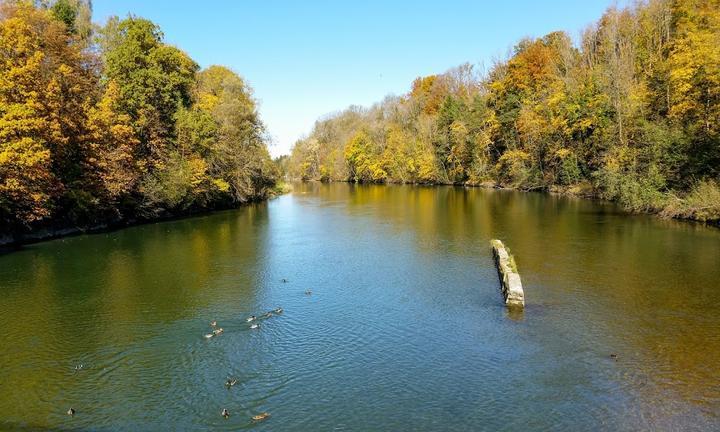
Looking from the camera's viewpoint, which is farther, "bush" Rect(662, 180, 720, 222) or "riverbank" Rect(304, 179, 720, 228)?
"riverbank" Rect(304, 179, 720, 228)

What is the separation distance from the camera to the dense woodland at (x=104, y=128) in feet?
109

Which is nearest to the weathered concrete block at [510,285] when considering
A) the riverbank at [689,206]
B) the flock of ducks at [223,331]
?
the flock of ducks at [223,331]

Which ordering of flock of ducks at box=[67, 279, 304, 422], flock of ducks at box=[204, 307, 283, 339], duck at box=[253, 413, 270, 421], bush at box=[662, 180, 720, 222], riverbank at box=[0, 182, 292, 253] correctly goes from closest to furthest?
1. duck at box=[253, 413, 270, 421]
2. flock of ducks at box=[67, 279, 304, 422]
3. flock of ducks at box=[204, 307, 283, 339]
4. riverbank at box=[0, 182, 292, 253]
5. bush at box=[662, 180, 720, 222]

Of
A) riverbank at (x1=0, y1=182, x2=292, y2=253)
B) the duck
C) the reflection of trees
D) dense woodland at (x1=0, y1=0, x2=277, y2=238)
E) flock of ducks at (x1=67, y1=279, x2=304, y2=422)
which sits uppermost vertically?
dense woodland at (x1=0, y1=0, x2=277, y2=238)

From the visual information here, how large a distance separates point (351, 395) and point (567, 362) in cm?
671

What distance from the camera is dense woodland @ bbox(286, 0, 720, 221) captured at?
39.8 m

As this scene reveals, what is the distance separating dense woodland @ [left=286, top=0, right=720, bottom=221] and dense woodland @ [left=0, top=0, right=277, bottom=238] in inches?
1702

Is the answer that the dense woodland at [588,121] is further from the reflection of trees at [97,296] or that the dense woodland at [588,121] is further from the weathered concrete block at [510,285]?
the reflection of trees at [97,296]

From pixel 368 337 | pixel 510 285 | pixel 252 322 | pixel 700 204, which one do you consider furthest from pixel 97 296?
pixel 700 204

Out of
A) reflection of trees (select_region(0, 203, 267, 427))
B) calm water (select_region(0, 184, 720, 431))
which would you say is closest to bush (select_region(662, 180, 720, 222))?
calm water (select_region(0, 184, 720, 431))

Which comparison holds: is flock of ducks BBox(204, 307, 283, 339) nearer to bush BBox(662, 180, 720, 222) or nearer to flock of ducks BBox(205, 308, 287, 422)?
flock of ducks BBox(205, 308, 287, 422)

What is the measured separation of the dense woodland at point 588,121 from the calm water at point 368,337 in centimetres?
1014

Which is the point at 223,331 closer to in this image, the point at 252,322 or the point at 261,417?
the point at 252,322

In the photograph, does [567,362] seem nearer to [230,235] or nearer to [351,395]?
[351,395]
